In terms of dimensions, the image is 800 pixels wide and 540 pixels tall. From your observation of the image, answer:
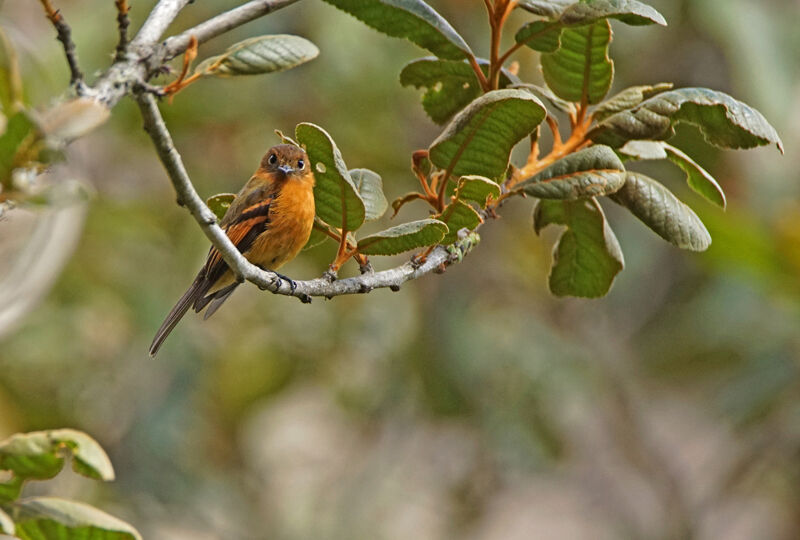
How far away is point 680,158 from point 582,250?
0.25m

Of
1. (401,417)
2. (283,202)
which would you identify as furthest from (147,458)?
(283,202)

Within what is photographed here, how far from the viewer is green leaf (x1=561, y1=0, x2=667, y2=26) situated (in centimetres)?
145

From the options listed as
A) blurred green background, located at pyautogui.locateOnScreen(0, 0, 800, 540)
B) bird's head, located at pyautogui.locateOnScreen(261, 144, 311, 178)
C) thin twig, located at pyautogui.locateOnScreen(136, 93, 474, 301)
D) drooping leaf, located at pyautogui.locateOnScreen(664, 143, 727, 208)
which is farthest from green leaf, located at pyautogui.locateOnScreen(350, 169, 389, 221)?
blurred green background, located at pyautogui.locateOnScreen(0, 0, 800, 540)

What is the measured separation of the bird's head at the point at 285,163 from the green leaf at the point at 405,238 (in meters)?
0.98

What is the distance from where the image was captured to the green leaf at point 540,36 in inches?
64.2

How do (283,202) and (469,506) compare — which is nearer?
(283,202)

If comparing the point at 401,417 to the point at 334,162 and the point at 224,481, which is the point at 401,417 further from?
the point at 334,162

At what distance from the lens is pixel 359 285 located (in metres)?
1.51

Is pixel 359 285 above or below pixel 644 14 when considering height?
below

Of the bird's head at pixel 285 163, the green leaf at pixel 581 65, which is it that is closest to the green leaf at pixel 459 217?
the green leaf at pixel 581 65

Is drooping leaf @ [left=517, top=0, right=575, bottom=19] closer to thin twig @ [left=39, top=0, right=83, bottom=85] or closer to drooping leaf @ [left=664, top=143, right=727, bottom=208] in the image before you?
drooping leaf @ [left=664, top=143, right=727, bottom=208]

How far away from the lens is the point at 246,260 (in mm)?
1431

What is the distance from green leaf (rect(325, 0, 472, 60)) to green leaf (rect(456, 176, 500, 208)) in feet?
0.85

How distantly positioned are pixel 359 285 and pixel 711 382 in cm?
527
